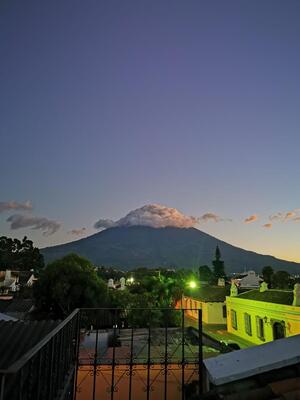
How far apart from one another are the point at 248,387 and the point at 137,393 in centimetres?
967

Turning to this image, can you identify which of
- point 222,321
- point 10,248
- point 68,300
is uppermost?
point 10,248

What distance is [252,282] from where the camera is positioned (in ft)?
212

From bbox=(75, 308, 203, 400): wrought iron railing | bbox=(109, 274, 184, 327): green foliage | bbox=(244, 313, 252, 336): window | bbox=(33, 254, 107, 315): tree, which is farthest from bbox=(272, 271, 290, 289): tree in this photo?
bbox=(33, 254, 107, 315): tree

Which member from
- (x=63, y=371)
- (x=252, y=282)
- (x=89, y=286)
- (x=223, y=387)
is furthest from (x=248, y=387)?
(x=252, y=282)

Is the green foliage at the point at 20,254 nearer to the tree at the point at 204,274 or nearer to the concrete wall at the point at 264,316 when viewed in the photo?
the tree at the point at 204,274

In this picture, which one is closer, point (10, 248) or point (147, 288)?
point (147, 288)

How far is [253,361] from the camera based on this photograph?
3688mm

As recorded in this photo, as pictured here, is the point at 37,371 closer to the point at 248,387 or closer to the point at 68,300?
the point at 248,387

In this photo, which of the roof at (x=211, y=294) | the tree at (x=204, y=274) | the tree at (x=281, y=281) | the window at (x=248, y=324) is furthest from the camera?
the tree at (x=204, y=274)

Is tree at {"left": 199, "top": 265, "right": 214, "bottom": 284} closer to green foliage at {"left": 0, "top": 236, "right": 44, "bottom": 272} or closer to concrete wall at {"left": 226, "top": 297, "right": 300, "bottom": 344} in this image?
green foliage at {"left": 0, "top": 236, "right": 44, "bottom": 272}

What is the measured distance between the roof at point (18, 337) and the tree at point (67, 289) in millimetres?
20302

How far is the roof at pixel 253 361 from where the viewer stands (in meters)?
3.32

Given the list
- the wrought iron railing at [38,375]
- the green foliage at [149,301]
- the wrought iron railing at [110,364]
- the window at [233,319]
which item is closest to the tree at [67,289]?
the wrought iron railing at [110,364]

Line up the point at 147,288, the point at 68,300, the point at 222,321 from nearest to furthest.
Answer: the point at 68,300, the point at 222,321, the point at 147,288
